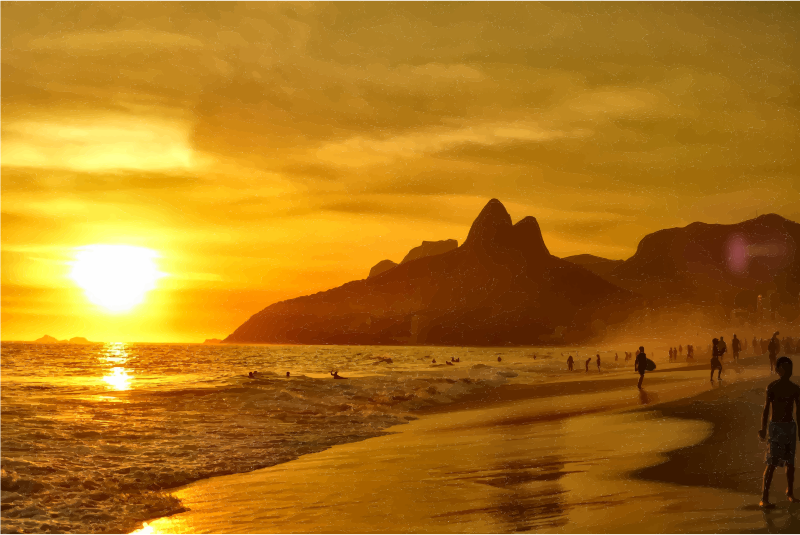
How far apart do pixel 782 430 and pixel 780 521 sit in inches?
57.0

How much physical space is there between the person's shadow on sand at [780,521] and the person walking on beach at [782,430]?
34cm

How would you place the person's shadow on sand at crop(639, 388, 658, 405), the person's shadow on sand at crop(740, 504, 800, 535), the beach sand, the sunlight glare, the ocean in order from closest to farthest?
the person's shadow on sand at crop(740, 504, 800, 535)
the beach sand
the ocean
the person's shadow on sand at crop(639, 388, 658, 405)
the sunlight glare

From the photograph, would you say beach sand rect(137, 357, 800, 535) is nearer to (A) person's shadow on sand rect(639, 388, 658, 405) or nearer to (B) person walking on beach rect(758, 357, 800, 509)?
(B) person walking on beach rect(758, 357, 800, 509)

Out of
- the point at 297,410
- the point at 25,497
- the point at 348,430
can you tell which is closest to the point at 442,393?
the point at 297,410

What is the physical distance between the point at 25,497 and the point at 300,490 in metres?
4.95

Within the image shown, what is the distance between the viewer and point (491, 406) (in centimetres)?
2778

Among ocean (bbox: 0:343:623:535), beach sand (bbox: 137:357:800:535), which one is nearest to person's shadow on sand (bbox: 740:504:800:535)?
beach sand (bbox: 137:357:800:535)

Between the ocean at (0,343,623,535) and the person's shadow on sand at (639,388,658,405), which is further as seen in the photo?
the person's shadow on sand at (639,388,658,405)

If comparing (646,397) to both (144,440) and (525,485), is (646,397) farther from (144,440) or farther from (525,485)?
(144,440)

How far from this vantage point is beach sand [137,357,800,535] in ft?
26.7

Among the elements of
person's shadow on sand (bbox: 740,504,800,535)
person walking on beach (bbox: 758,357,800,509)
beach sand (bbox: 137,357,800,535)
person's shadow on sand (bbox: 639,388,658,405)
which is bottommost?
person's shadow on sand (bbox: 639,388,658,405)

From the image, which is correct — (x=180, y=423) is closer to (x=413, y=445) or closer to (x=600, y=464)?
(x=413, y=445)

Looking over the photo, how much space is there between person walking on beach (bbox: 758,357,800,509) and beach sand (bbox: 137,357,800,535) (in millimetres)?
385

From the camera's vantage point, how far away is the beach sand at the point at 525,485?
814 cm
